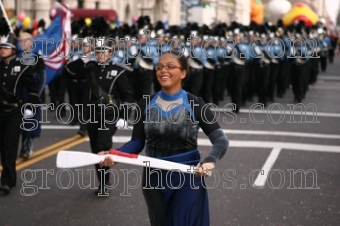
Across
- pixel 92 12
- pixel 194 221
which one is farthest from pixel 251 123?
pixel 92 12

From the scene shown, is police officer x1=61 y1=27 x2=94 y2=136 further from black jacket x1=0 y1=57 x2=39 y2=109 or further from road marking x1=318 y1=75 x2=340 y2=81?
road marking x1=318 y1=75 x2=340 y2=81

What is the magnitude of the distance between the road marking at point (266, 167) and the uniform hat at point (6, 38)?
10.6ft

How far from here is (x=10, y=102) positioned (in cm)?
1117

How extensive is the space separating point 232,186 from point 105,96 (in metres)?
1.76

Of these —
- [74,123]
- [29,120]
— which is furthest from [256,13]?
[29,120]

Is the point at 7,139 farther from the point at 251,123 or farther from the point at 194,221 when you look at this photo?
the point at 251,123

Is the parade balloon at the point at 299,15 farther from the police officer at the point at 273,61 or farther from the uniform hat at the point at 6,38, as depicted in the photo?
the uniform hat at the point at 6,38

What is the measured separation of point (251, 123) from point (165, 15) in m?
38.2

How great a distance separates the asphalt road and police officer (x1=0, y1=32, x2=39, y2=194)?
0.29 meters

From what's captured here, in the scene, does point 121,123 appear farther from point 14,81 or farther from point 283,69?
point 283,69

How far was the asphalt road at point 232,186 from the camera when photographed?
9336mm

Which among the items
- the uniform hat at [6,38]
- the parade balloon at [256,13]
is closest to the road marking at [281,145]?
the uniform hat at [6,38]

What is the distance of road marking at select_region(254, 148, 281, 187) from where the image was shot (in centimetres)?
1133

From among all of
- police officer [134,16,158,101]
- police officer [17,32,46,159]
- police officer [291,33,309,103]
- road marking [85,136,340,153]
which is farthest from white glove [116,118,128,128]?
police officer [291,33,309,103]
